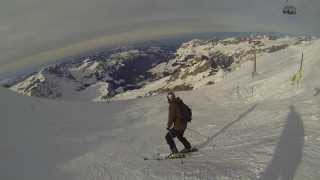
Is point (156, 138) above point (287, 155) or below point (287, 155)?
below

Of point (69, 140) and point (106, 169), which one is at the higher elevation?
point (106, 169)

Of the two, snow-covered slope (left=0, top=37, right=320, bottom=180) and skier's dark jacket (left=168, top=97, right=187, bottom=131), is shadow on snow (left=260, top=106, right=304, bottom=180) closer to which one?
snow-covered slope (left=0, top=37, right=320, bottom=180)

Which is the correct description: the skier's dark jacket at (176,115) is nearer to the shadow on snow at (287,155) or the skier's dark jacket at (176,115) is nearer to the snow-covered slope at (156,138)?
the snow-covered slope at (156,138)

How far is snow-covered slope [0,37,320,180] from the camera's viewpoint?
1120cm

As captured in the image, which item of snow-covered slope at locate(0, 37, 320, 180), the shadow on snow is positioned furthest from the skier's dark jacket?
the shadow on snow

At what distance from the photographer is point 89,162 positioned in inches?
562

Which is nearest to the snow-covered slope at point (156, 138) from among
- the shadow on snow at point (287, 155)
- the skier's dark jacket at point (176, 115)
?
the shadow on snow at point (287, 155)

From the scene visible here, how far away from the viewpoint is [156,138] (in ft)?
61.9

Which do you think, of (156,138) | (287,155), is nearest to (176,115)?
(287,155)

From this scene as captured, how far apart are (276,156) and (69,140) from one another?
1110 centimetres

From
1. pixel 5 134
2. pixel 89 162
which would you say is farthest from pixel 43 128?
pixel 89 162

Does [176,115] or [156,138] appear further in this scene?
[156,138]

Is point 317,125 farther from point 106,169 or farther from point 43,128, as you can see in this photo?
point 43,128

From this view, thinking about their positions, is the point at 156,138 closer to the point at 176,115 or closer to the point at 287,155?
the point at 176,115
